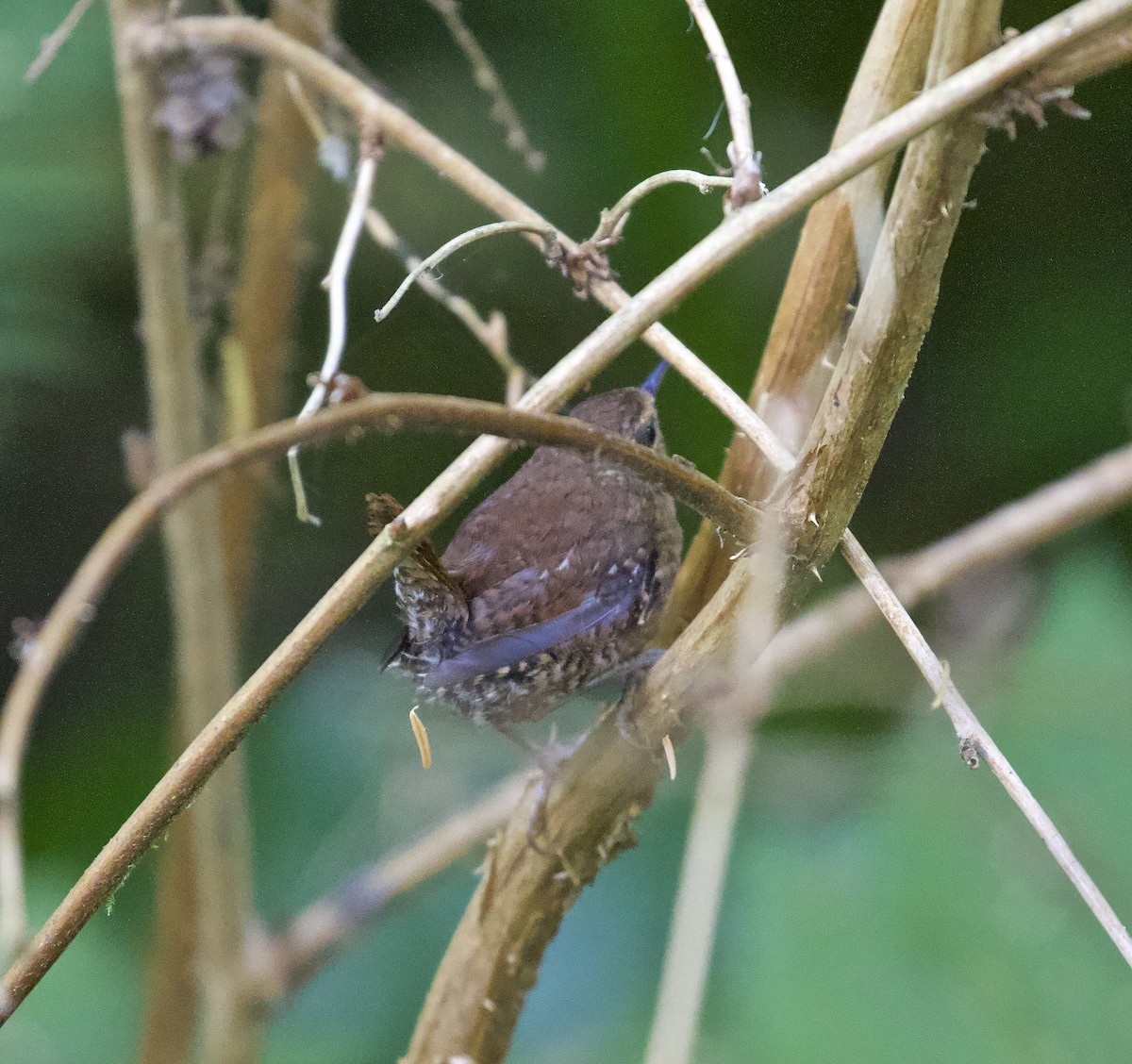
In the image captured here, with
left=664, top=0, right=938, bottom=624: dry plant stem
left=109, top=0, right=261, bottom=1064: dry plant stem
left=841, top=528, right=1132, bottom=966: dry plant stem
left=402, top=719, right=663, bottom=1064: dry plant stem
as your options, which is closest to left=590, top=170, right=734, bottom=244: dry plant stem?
left=664, top=0, right=938, bottom=624: dry plant stem

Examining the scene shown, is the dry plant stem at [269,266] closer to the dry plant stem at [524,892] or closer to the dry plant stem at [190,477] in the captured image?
the dry plant stem at [524,892]

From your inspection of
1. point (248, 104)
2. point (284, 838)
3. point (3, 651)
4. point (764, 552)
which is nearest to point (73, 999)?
point (284, 838)

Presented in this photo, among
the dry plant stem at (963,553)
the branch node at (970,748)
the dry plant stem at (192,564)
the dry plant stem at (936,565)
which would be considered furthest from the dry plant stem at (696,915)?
the dry plant stem at (192,564)

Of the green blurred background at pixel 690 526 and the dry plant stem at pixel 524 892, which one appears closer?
the dry plant stem at pixel 524 892

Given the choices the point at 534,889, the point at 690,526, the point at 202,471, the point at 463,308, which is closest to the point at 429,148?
the point at 463,308

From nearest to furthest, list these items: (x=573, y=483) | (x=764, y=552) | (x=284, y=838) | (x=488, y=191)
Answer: (x=764, y=552), (x=488, y=191), (x=573, y=483), (x=284, y=838)

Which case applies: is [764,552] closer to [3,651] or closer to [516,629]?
[516,629]
